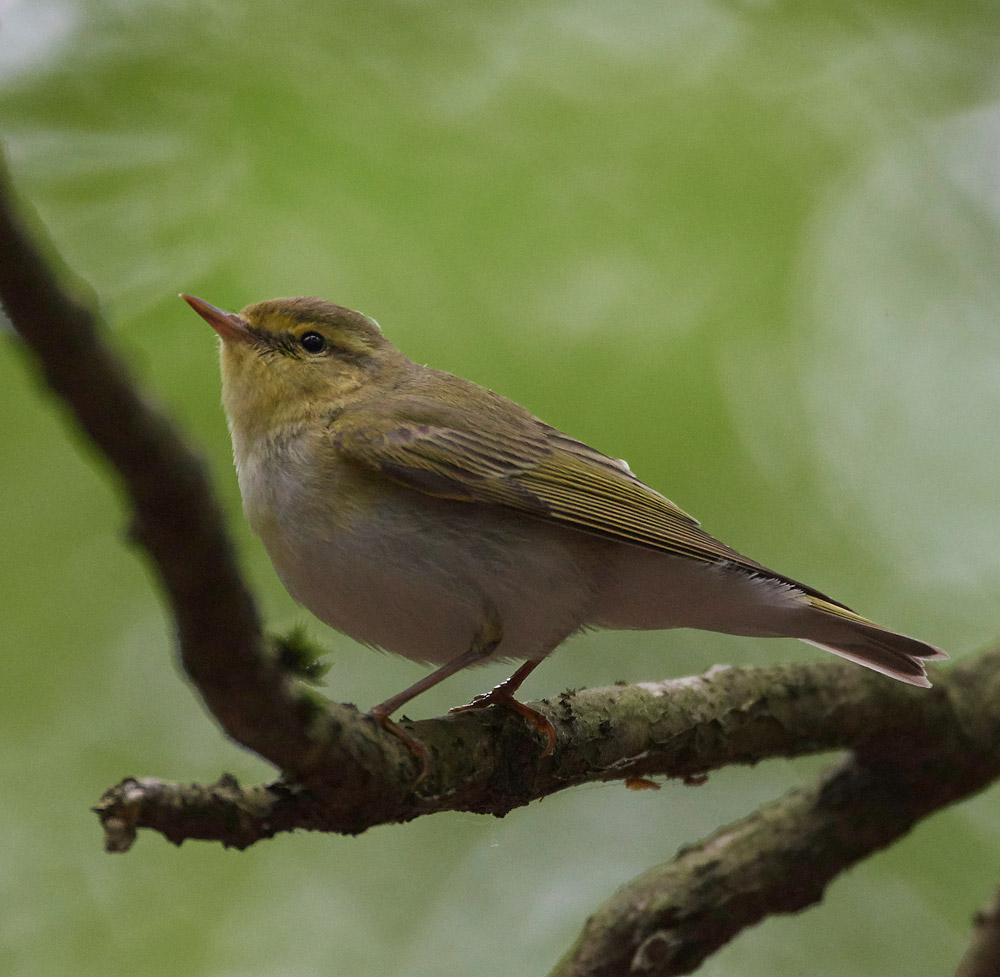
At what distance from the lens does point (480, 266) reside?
5.36 meters

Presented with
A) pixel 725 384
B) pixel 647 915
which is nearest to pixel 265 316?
pixel 647 915

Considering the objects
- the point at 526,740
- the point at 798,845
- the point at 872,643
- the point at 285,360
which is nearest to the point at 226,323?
the point at 285,360

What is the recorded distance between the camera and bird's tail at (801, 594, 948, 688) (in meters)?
3.66

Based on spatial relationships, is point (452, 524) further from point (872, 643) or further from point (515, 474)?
point (872, 643)

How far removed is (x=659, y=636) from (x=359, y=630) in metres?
4.03

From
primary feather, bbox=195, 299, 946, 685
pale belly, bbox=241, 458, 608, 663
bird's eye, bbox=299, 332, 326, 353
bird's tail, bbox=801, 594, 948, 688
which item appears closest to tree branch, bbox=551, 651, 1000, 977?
bird's tail, bbox=801, 594, 948, 688

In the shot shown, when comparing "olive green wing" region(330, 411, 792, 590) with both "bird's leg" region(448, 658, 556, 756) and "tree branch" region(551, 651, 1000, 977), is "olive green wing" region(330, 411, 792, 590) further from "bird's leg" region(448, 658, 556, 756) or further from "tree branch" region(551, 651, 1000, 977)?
"tree branch" region(551, 651, 1000, 977)

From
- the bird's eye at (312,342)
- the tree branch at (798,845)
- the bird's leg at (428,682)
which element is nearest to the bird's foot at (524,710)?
the bird's leg at (428,682)

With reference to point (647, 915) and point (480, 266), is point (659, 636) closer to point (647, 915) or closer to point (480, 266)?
point (480, 266)

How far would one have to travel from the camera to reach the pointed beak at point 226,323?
3791 mm

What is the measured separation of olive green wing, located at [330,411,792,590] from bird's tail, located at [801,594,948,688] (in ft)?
0.90

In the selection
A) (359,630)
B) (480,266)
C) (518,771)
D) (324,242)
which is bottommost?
(518,771)

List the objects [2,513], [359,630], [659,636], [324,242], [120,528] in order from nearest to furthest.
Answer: [120,528], [359,630], [324,242], [2,513], [659,636]

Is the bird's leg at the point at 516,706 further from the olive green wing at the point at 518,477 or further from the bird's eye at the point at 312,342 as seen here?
the bird's eye at the point at 312,342
